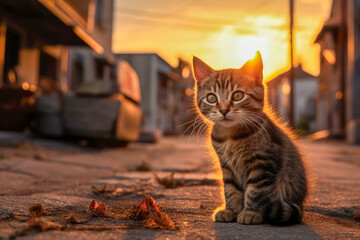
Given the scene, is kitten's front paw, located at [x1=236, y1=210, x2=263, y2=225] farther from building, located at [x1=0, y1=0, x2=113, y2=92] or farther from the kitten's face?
building, located at [x1=0, y1=0, x2=113, y2=92]

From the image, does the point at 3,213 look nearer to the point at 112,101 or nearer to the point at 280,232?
the point at 280,232

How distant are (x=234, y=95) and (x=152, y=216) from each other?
79 centimetres

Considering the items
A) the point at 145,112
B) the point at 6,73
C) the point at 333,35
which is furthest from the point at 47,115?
the point at 145,112

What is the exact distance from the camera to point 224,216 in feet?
4.88

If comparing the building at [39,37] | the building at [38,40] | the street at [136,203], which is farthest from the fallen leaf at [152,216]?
the building at [39,37]

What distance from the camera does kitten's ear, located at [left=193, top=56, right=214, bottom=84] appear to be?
6.47ft

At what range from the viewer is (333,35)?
1617 centimetres

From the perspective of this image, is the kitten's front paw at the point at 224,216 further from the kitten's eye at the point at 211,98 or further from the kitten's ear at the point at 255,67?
the kitten's ear at the point at 255,67

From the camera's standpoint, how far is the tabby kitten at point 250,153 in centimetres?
150

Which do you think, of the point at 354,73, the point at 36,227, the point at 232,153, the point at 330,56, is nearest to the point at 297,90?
the point at 330,56

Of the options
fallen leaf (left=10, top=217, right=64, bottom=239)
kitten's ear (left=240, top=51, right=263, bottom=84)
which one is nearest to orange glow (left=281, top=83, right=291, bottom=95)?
kitten's ear (left=240, top=51, right=263, bottom=84)

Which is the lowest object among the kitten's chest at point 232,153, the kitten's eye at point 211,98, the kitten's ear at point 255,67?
the kitten's chest at point 232,153

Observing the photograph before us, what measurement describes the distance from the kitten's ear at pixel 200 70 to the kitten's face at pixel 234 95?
0.03 m

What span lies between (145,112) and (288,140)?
22920 mm
